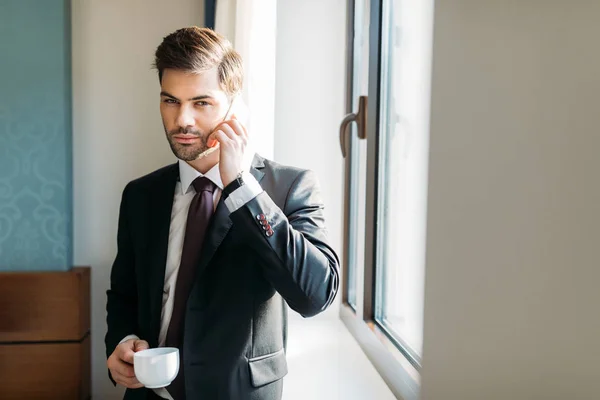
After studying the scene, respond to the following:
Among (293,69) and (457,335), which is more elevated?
(293,69)

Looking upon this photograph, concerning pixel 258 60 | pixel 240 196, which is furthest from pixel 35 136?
pixel 240 196

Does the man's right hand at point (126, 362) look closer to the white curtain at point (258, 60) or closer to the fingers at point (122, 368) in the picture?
the fingers at point (122, 368)

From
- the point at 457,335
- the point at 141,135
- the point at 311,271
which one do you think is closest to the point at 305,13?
the point at 141,135

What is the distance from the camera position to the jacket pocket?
1.17 meters

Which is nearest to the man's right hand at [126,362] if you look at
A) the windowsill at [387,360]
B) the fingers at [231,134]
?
the fingers at [231,134]

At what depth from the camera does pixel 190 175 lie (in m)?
1.27

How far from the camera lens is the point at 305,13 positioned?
232 centimetres

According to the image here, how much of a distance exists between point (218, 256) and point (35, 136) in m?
1.42

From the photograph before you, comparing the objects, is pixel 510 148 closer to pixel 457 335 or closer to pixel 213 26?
pixel 457 335

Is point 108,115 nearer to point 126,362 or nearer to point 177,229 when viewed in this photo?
point 177,229

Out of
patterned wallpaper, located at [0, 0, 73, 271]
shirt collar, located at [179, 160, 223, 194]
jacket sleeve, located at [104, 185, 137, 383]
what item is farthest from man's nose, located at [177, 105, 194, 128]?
patterned wallpaper, located at [0, 0, 73, 271]

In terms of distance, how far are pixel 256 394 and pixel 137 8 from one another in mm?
1725

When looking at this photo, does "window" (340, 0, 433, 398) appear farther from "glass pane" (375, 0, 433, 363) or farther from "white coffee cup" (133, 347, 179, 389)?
"white coffee cup" (133, 347, 179, 389)

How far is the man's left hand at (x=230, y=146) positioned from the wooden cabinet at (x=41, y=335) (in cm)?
136
